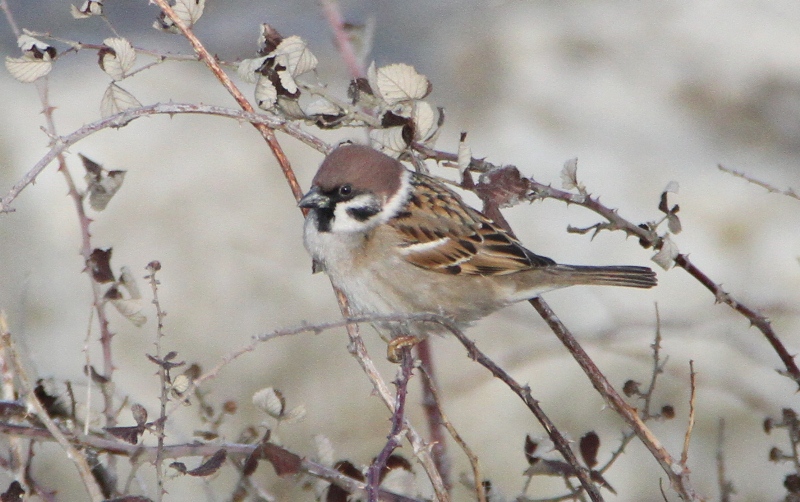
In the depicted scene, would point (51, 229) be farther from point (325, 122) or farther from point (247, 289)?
point (325, 122)

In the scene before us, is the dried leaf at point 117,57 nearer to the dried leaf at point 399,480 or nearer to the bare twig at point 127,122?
the bare twig at point 127,122

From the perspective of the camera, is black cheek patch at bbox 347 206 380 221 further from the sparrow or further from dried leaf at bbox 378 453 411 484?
dried leaf at bbox 378 453 411 484

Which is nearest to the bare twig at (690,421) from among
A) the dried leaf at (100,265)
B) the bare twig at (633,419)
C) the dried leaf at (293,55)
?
the bare twig at (633,419)

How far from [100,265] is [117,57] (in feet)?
1.76

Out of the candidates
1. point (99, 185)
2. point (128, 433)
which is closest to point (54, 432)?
point (128, 433)

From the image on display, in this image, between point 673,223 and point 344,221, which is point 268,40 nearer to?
point 344,221

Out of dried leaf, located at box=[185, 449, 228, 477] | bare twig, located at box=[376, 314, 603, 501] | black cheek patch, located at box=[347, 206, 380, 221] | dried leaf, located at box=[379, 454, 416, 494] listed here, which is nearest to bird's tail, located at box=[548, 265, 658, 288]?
black cheek patch, located at box=[347, 206, 380, 221]

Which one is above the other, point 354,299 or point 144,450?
point 354,299

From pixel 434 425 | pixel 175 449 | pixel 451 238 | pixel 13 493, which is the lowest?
pixel 13 493

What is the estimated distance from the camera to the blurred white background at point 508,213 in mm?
4516

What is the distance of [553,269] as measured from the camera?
3.38 meters

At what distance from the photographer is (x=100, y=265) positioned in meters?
2.45

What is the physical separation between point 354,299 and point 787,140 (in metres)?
3.66

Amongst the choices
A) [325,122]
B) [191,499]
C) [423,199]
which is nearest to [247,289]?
[191,499]
